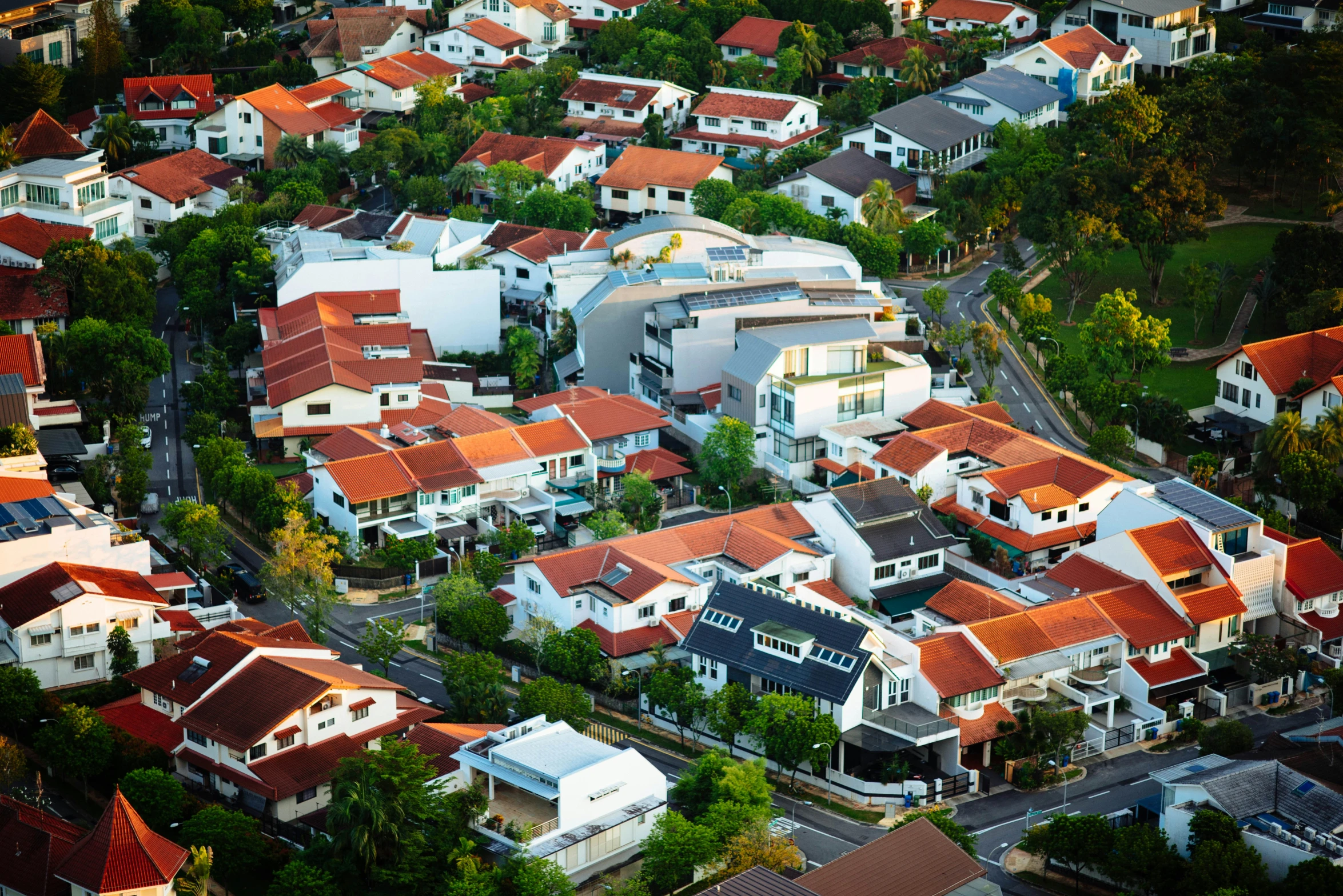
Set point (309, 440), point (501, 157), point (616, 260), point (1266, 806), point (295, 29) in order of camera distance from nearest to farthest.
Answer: point (1266, 806), point (309, 440), point (616, 260), point (501, 157), point (295, 29)

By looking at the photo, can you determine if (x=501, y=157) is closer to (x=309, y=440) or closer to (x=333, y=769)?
(x=309, y=440)

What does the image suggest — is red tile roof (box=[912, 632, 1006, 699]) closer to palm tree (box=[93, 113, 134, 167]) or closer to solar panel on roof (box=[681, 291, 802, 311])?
solar panel on roof (box=[681, 291, 802, 311])

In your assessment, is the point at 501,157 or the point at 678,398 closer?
the point at 678,398

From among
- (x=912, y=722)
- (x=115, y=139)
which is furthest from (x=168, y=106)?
(x=912, y=722)

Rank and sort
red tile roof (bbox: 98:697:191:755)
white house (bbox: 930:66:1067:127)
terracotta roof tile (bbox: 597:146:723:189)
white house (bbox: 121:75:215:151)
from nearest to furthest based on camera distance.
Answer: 1. red tile roof (bbox: 98:697:191:755)
2. terracotta roof tile (bbox: 597:146:723:189)
3. white house (bbox: 930:66:1067:127)
4. white house (bbox: 121:75:215:151)

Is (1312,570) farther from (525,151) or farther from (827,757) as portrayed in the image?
(525,151)

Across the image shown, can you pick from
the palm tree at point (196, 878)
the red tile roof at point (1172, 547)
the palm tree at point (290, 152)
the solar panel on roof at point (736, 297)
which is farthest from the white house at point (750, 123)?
A: the palm tree at point (196, 878)

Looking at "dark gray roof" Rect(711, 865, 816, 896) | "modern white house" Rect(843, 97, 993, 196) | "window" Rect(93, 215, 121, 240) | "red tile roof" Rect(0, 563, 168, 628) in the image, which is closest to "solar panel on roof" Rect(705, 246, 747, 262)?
"modern white house" Rect(843, 97, 993, 196)

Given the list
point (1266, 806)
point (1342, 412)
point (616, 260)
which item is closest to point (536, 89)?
point (616, 260)
